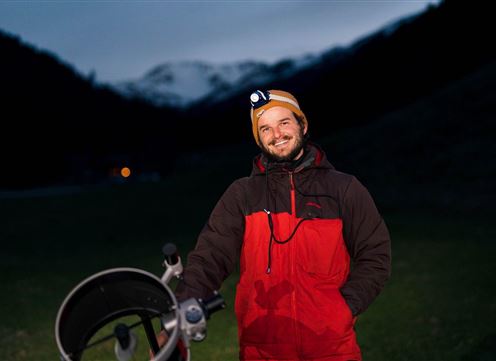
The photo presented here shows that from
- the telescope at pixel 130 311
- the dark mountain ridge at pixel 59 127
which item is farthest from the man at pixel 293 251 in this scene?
the dark mountain ridge at pixel 59 127

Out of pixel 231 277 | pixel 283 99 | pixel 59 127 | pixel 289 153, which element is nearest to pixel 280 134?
pixel 289 153

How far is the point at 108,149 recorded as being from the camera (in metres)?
97.9

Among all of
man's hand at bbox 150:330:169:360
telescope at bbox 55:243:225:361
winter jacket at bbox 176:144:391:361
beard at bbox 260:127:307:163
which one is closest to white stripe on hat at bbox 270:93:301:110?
beard at bbox 260:127:307:163

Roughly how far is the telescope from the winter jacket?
66 centimetres

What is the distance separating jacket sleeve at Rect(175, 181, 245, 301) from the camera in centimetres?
354

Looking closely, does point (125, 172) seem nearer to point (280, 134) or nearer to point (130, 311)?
point (280, 134)

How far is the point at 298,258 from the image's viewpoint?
11.8ft

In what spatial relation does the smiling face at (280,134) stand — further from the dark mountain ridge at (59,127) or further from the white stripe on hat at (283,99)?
the dark mountain ridge at (59,127)

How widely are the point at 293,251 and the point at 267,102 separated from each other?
917 millimetres

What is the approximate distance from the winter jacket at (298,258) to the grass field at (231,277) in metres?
5.25

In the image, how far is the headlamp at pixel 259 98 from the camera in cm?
391

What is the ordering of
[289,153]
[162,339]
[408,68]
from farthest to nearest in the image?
1. [408,68]
2. [289,153]
3. [162,339]

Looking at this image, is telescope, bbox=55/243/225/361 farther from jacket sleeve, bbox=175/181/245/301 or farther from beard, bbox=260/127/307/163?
beard, bbox=260/127/307/163

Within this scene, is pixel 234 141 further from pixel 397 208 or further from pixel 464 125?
pixel 397 208
